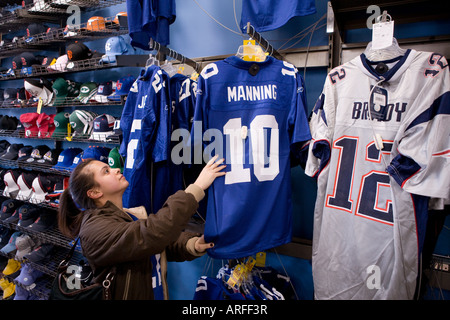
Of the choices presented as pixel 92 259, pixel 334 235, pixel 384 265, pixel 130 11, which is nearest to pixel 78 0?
pixel 130 11

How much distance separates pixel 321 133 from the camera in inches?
46.8

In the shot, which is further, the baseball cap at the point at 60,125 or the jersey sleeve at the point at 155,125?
the baseball cap at the point at 60,125

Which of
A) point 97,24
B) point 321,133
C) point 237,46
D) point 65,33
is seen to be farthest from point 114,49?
point 321,133

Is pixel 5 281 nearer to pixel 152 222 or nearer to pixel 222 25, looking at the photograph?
pixel 152 222

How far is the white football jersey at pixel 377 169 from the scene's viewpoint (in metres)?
1.00

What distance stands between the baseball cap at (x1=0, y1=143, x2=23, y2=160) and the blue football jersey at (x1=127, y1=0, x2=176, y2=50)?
222 cm

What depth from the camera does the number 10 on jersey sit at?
125 centimetres

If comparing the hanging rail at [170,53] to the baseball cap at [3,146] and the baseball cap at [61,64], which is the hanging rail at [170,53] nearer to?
the baseball cap at [61,64]

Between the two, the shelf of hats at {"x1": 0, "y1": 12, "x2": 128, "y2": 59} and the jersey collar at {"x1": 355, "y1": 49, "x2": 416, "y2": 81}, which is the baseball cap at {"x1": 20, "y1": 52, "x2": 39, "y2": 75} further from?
the jersey collar at {"x1": 355, "y1": 49, "x2": 416, "y2": 81}

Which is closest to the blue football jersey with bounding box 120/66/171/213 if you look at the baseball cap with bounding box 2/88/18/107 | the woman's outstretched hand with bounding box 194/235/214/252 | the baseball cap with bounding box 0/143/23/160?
the woman's outstretched hand with bounding box 194/235/214/252

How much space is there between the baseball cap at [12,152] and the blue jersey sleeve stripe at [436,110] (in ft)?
11.3

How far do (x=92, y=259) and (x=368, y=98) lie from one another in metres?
1.23

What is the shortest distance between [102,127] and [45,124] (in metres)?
0.96

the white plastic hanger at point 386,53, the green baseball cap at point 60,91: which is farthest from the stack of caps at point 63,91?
the white plastic hanger at point 386,53
